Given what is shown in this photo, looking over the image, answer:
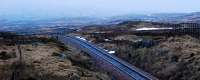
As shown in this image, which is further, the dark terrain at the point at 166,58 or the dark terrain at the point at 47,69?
the dark terrain at the point at 166,58

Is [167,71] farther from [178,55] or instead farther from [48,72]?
[48,72]

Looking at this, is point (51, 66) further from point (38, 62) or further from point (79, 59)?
point (79, 59)

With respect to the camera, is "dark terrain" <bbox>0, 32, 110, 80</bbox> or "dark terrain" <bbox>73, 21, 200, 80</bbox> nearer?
"dark terrain" <bbox>0, 32, 110, 80</bbox>

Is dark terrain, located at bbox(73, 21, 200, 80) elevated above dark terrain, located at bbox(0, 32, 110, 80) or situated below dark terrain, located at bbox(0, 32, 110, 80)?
below

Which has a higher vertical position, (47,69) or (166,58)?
(47,69)

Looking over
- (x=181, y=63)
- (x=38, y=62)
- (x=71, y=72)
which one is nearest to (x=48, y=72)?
(x=71, y=72)

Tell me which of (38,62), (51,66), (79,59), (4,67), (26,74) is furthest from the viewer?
(79,59)

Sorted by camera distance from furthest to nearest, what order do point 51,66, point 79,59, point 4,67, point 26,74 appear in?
point 79,59, point 51,66, point 4,67, point 26,74

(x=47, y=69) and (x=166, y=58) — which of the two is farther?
(x=166, y=58)

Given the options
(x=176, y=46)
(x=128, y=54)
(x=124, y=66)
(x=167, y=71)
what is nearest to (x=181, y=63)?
(x=167, y=71)

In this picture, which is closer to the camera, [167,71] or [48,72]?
[48,72]

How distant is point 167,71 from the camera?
41219mm

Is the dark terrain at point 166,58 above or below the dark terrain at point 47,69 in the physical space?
below

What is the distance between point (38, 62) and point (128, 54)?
51.0 ft
